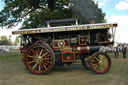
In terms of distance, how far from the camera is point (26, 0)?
16375 mm

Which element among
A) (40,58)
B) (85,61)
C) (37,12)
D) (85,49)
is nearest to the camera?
(40,58)

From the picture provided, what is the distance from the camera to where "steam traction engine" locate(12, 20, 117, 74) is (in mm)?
6664

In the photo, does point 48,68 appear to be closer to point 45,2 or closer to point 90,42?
point 90,42

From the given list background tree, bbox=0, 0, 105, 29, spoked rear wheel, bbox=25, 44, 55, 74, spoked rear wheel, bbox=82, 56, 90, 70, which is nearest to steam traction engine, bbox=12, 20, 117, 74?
spoked rear wheel, bbox=25, 44, 55, 74

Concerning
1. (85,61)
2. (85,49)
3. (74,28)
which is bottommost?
(85,61)

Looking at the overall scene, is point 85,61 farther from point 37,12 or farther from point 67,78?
point 37,12

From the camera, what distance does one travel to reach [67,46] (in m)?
7.24

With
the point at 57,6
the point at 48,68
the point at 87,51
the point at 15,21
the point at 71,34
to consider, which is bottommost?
the point at 48,68

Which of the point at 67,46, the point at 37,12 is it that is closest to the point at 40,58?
the point at 67,46

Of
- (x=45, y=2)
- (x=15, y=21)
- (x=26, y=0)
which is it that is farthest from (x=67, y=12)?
(x=15, y=21)

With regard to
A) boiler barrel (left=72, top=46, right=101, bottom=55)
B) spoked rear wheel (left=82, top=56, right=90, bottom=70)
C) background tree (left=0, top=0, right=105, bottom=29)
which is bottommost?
spoked rear wheel (left=82, top=56, right=90, bottom=70)

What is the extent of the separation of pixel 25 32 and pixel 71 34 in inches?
84.3

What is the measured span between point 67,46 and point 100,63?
1672mm

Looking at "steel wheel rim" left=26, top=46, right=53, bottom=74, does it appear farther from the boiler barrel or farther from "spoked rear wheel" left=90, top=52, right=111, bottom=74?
"spoked rear wheel" left=90, top=52, right=111, bottom=74
